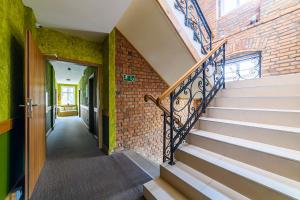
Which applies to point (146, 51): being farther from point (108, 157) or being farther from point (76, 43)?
point (108, 157)

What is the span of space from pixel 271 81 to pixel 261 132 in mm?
1065

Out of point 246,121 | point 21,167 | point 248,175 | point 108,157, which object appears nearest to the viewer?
point 248,175

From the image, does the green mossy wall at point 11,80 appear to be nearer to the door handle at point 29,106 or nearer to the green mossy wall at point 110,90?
the door handle at point 29,106

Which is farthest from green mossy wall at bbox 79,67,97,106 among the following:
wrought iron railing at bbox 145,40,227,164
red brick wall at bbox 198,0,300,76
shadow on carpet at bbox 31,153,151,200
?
red brick wall at bbox 198,0,300,76

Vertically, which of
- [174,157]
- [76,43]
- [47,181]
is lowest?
[47,181]

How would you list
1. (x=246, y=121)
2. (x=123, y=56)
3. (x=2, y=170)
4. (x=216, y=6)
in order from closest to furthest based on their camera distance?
(x=2, y=170), (x=246, y=121), (x=123, y=56), (x=216, y=6)

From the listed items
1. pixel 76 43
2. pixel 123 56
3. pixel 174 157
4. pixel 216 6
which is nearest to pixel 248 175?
pixel 174 157

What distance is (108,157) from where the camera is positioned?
3002 mm

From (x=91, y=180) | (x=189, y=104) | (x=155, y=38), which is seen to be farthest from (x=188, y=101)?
(x=91, y=180)

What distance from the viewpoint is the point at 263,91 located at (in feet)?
7.02

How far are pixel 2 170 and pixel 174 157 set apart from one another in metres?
1.92

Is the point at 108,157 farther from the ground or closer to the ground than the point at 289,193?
closer to the ground

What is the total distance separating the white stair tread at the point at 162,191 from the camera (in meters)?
1.58

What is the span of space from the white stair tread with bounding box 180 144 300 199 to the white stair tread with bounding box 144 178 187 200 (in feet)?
1.49
